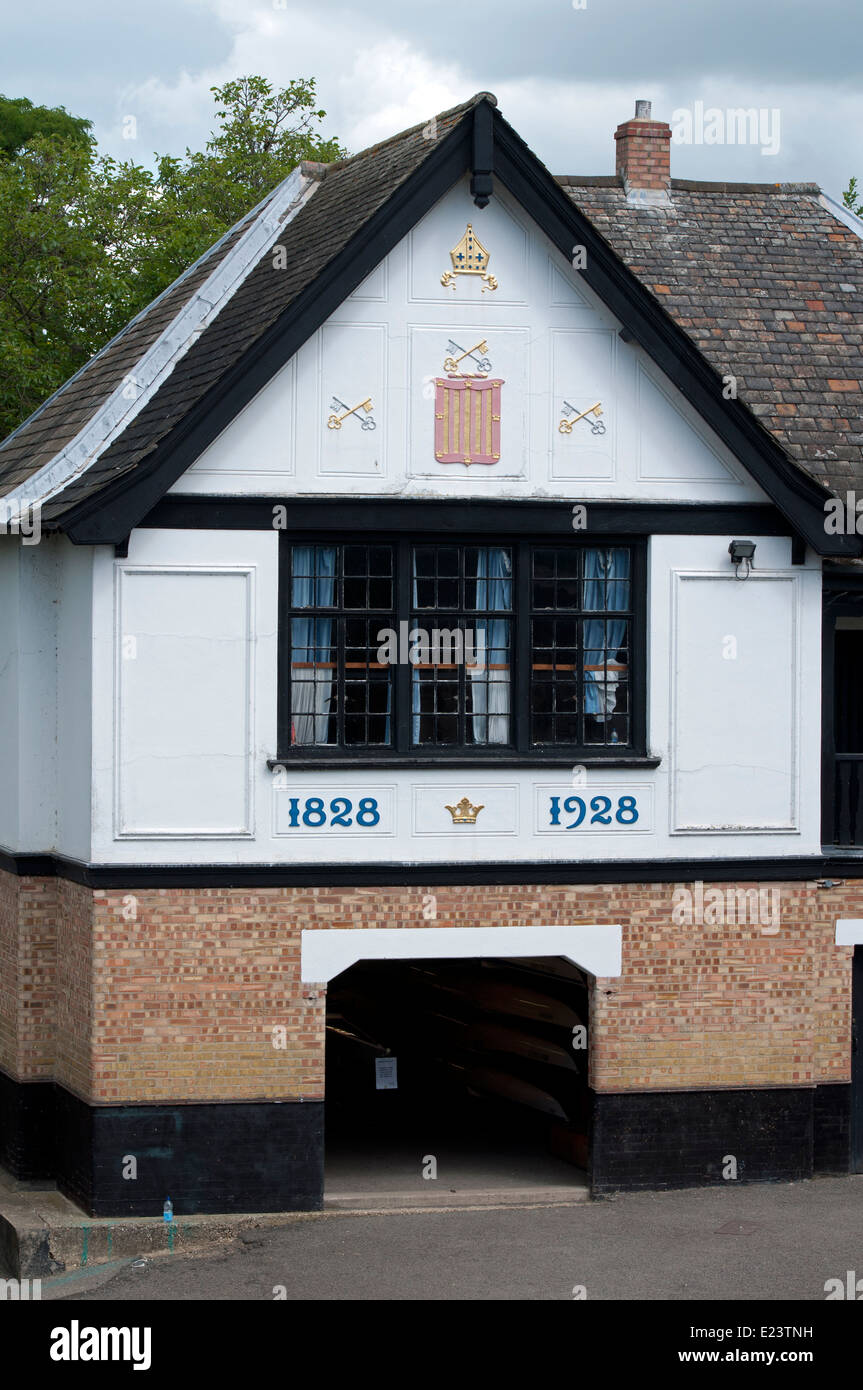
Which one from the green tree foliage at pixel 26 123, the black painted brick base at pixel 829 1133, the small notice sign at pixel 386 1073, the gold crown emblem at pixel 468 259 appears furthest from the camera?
the green tree foliage at pixel 26 123

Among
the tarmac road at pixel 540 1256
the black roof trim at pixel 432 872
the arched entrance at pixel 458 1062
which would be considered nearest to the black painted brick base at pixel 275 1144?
the tarmac road at pixel 540 1256

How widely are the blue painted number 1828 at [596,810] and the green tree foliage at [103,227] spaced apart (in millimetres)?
14822

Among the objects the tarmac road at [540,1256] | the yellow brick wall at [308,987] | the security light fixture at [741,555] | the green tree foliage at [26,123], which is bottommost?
the tarmac road at [540,1256]

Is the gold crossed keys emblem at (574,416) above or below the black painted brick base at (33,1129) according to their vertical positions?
above

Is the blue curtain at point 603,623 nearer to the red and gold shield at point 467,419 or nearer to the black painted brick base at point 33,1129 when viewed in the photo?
the red and gold shield at point 467,419

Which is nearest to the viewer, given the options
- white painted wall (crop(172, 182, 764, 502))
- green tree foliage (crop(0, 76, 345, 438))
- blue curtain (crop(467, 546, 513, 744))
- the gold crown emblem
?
white painted wall (crop(172, 182, 764, 502))

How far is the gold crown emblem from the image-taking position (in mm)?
15883

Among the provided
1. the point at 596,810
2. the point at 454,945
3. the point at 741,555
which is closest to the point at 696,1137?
the point at 454,945

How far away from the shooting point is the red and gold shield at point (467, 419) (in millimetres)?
15945

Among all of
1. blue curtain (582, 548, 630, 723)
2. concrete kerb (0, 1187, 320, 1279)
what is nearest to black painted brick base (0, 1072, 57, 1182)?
concrete kerb (0, 1187, 320, 1279)

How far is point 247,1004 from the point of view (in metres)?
15.5

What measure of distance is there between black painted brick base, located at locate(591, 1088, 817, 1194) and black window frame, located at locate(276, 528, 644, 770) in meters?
2.84

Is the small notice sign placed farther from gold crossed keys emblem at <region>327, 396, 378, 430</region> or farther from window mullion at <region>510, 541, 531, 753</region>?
gold crossed keys emblem at <region>327, 396, 378, 430</region>

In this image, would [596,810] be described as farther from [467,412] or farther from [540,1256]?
[540,1256]
